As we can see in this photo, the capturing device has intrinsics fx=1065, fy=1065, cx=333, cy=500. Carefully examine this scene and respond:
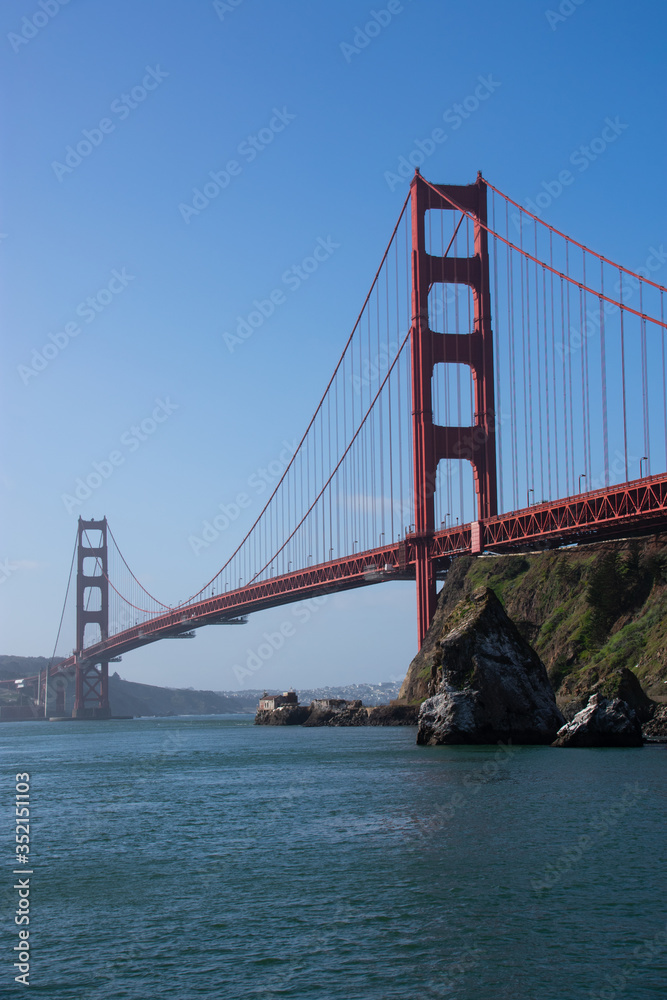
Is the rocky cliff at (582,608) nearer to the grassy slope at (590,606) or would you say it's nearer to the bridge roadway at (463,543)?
the grassy slope at (590,606)

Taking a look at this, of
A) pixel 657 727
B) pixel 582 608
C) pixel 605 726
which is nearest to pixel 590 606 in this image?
pixel 582 608

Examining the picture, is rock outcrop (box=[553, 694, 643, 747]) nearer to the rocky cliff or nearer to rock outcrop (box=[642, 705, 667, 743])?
the rocky cliff

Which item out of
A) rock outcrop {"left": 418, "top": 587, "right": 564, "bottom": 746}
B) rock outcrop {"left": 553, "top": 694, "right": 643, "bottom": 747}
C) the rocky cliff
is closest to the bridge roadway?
the rocky cliff

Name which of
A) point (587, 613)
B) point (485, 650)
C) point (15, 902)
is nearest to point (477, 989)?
point (15, 902)

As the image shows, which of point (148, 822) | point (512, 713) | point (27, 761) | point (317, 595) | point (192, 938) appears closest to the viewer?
point (192, 938)

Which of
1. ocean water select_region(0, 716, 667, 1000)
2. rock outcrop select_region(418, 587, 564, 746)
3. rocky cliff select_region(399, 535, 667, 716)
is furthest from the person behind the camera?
rocky cliff select_region(399, 535, 667, 716)

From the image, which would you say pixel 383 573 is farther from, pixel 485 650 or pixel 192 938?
pixel 192 938

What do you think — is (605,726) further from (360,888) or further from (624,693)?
(360,888)
